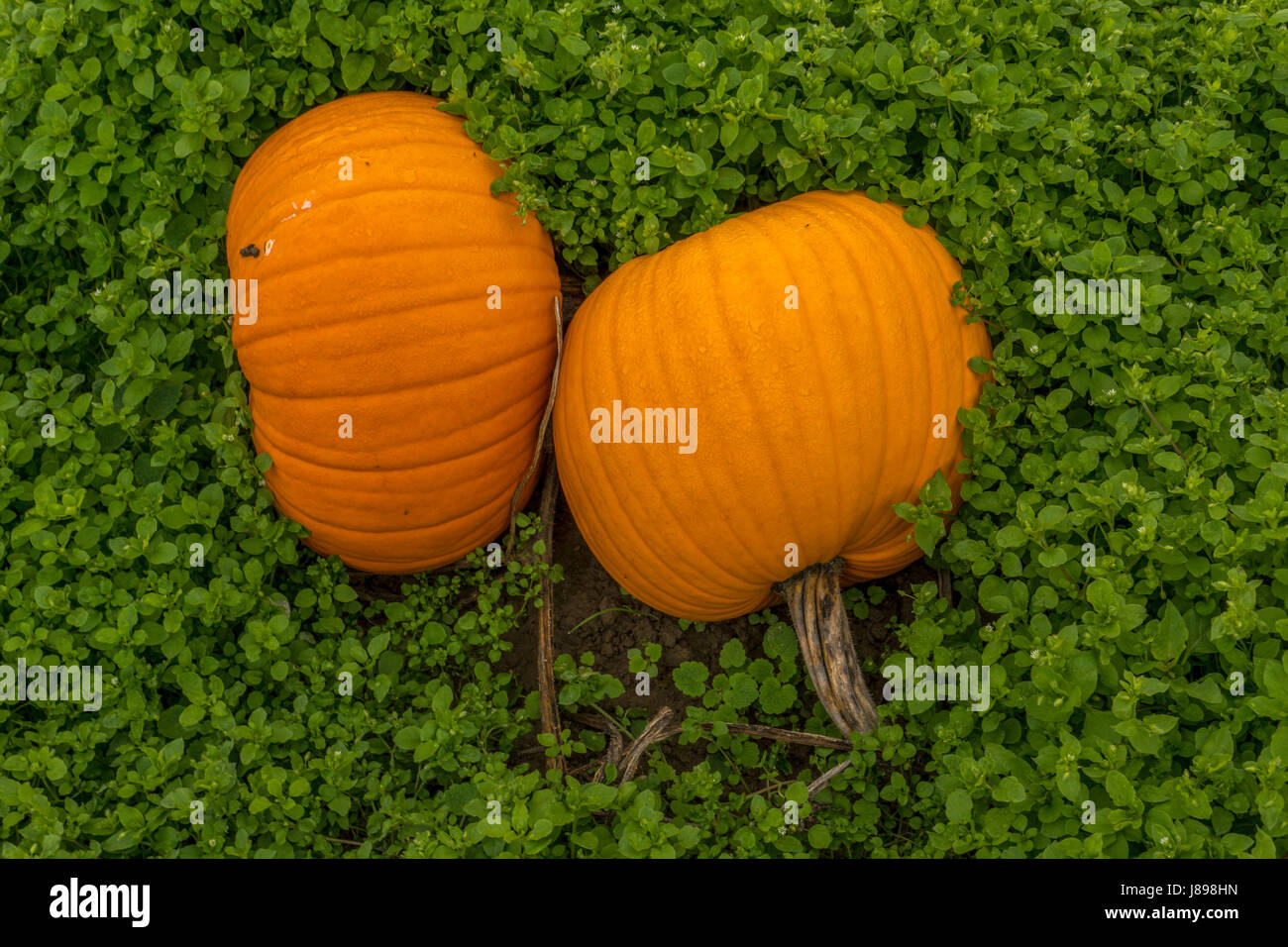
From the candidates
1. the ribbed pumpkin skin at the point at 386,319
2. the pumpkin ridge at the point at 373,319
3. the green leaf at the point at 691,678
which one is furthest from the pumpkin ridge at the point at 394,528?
the green leaf at the point at 691,678

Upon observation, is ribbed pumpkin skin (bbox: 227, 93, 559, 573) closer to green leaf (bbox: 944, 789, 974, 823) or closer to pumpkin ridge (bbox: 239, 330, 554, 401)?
pumpkin ridge (bbox: 239, 330, 554, 401)

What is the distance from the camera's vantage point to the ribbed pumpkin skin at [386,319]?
117 inches

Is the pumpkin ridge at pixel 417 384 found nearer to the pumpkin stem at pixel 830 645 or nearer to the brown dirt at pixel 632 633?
the brown dirt at pixel 632 633

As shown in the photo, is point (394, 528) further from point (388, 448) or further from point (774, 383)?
point (774, 383)

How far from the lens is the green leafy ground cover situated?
276 cm

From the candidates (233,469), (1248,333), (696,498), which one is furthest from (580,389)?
(1248,333)

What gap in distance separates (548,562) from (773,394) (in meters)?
1.11

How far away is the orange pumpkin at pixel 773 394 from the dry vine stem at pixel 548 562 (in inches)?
4.2

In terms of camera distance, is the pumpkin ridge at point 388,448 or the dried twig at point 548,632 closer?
the pumpkin ridge at point 388,448

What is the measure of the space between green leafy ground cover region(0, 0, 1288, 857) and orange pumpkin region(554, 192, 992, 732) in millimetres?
136

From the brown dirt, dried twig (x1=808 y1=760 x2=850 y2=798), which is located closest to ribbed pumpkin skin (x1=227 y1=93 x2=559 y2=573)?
the brown dirt

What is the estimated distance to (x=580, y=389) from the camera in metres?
3.08

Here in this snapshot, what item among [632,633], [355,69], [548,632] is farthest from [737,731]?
[355,69]

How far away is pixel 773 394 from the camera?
9.30 ft
